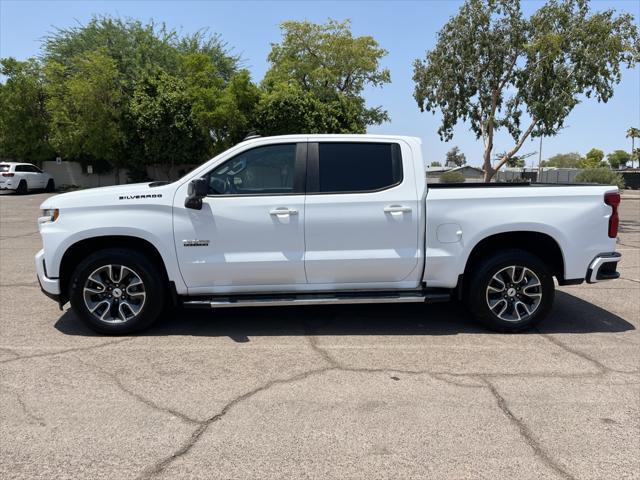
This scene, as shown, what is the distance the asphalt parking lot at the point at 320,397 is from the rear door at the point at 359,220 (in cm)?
70

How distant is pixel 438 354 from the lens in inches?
194

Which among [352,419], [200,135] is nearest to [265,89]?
[200,135]

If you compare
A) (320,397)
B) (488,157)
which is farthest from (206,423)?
(488,157)

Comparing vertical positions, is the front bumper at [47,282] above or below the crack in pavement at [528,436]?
above

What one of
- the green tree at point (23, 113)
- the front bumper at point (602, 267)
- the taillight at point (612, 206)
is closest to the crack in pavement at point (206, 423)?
the front bumper at point (602, 267)

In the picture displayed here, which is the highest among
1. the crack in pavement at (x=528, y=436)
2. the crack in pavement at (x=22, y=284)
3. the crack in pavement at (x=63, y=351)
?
the crack in pavement at (x=22, y=284)

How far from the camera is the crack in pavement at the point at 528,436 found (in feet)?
10.1

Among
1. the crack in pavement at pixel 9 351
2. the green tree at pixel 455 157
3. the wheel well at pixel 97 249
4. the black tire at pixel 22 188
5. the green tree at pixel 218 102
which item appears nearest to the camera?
the crack in pavement at pixel 9 351

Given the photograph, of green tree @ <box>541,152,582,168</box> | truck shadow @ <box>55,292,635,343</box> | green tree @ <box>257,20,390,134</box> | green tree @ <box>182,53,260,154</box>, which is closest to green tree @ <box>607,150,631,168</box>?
green tree @ <box>541,152,582,168</box>

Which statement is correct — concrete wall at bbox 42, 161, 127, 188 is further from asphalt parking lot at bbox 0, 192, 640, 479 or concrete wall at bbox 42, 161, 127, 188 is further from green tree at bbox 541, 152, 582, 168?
green tree at bbox 541, 152, 582, 168

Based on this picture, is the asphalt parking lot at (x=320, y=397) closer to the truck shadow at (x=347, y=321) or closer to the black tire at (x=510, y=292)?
the truck shadow at (x=347, y=321)

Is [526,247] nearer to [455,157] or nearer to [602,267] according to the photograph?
[602,267]

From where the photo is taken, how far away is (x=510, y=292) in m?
5.48

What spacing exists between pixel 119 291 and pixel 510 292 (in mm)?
3983
